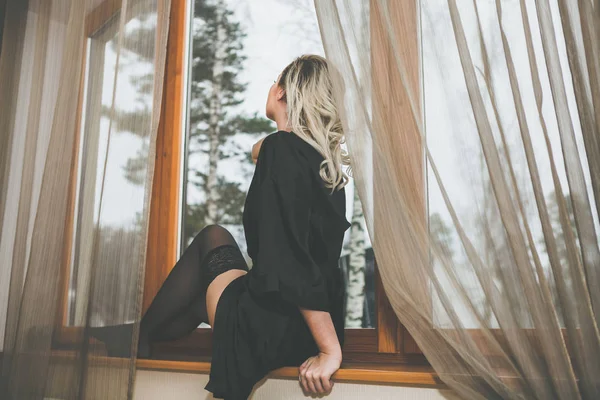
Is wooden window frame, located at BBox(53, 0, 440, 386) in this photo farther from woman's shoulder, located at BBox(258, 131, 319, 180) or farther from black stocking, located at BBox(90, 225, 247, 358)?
Result: woman's shoulder, located at BBox(258, 131, 319, 180)

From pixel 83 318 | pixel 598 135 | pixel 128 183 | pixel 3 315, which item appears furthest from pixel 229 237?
pixel 598 135

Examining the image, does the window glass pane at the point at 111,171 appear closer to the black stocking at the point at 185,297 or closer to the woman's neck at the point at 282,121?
the black stocking at the point at 185,297

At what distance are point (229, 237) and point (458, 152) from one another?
84 cm

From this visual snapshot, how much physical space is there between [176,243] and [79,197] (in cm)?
45

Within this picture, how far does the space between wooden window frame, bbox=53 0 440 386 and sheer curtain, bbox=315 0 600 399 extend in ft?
0.04

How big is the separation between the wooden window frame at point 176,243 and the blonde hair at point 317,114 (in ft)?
0.88

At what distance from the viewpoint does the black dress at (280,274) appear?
1430mm

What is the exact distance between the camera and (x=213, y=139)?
7.35 ft

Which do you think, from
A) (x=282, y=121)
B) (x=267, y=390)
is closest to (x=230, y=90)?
(x=282, y=121)

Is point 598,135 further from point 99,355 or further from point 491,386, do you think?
point 99,355

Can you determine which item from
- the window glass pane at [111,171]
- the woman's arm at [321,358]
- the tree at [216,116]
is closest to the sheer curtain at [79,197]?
the window glass pane at [111,171]

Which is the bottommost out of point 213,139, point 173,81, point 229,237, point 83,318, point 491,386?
point 491,386

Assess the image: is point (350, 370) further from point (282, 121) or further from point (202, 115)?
point (202, 115)

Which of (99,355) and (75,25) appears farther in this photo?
(75,25)
